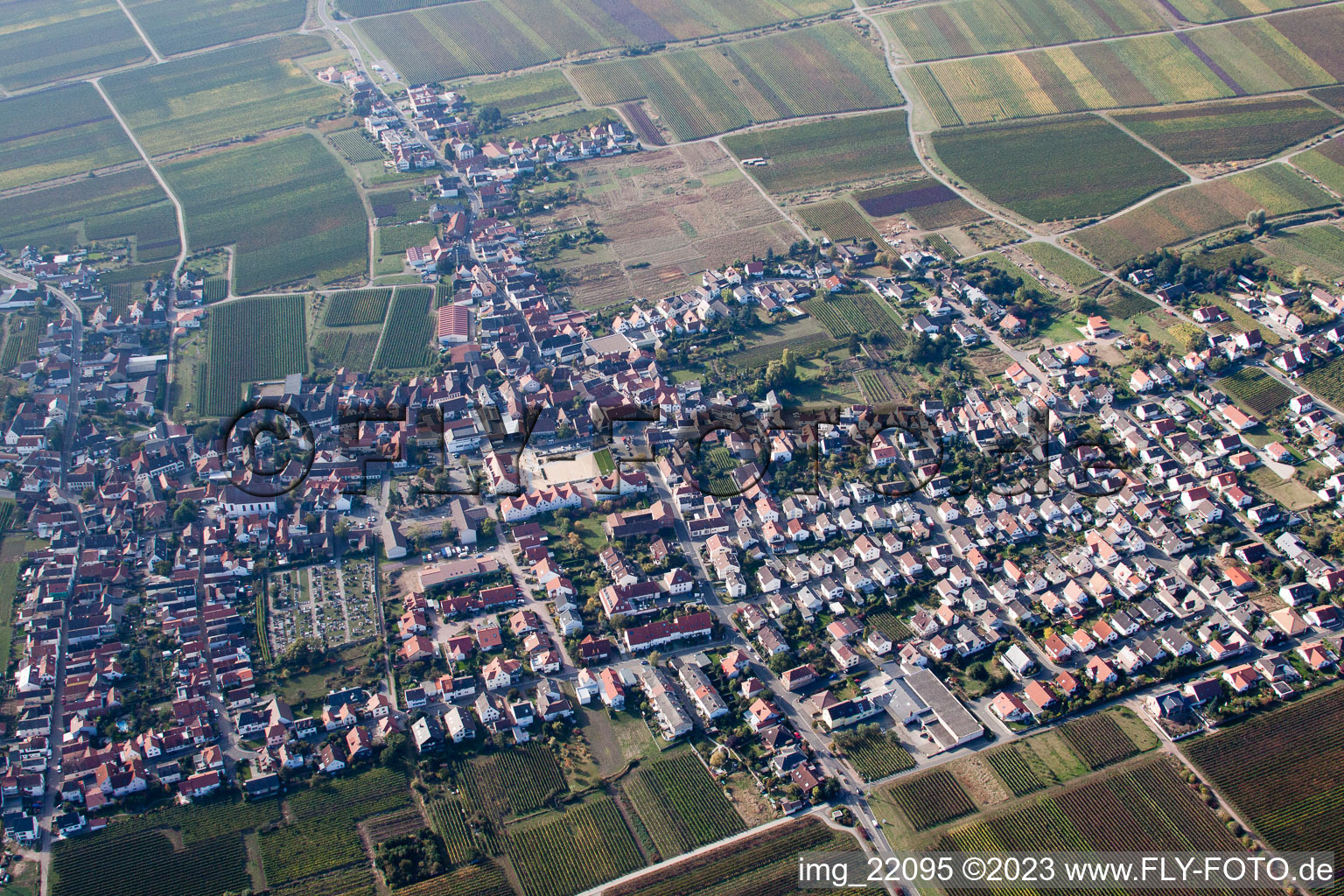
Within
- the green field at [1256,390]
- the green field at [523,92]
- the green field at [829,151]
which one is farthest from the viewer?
the green field at [523,92]

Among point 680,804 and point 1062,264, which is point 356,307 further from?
point 1062,264

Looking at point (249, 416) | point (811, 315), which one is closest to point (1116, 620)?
point (811, 315)

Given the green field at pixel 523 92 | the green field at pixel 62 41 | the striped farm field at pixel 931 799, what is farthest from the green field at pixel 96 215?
the striped farm field at pixel 931 799

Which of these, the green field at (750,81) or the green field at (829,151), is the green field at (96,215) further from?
the green field at (829,151)

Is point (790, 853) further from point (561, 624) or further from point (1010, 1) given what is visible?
point (1010, 1)

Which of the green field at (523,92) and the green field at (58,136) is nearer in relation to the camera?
the green field at (58,136)

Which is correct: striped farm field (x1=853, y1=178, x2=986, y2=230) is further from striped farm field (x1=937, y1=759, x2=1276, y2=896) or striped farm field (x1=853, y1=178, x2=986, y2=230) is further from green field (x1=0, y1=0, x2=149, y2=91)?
green field (x1=0, y1=0, x2=149, y2=91)
